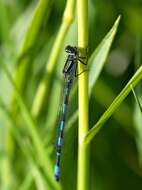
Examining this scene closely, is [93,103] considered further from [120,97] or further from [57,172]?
[120,97]

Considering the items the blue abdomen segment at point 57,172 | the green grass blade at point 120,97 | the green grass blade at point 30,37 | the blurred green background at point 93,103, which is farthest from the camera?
the blurred green background at point 93,103

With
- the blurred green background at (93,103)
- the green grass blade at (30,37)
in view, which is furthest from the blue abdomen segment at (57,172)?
the green grass blade at (30,37)

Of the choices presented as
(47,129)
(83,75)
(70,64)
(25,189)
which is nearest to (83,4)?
(83,75)

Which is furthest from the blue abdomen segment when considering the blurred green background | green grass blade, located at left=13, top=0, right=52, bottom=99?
green grass blade, located at left=13, top=0, right=52, bottom=99

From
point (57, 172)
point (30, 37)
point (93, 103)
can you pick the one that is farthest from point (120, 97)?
point (93, 103)

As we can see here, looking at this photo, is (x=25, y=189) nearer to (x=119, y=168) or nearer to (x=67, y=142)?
(x=67, y=142)

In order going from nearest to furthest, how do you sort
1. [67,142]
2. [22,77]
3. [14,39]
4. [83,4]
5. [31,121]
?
[83,4]
[31,121]
[22,77]
[67,142]
[14,39]

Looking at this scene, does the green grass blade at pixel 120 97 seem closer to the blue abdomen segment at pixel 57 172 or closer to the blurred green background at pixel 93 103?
the blue abdomen segment at pixel 57 172

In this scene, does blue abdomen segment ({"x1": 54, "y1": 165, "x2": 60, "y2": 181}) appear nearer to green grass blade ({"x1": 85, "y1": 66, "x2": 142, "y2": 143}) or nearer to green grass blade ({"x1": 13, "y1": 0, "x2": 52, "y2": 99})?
green grass blade ({"x1": 85, "y1": 66, "x2": 142, "y2": 143})
